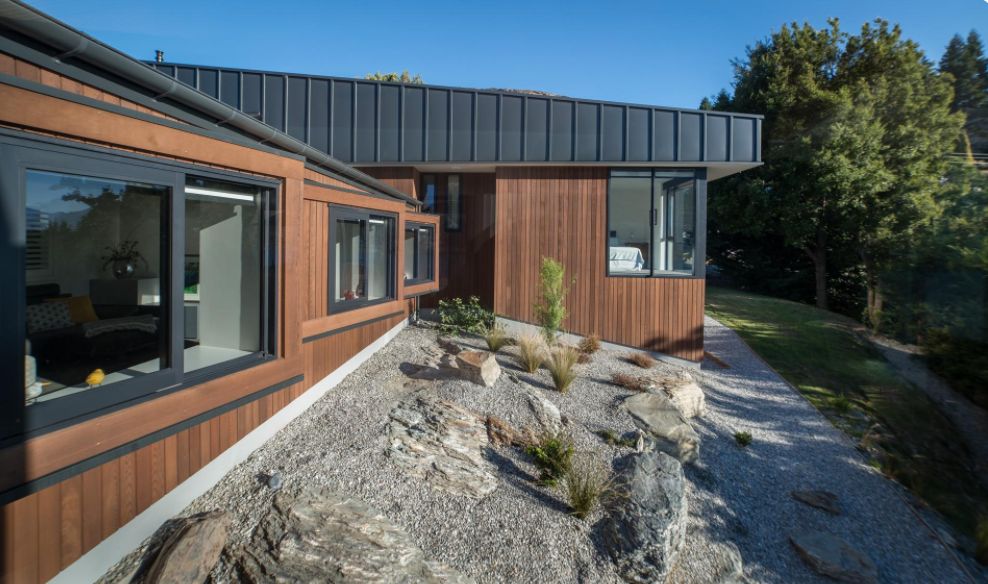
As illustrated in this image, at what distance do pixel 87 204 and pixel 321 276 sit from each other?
2.39 m

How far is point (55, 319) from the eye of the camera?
8.39ft

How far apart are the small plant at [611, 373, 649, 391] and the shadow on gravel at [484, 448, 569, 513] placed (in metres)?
2.85

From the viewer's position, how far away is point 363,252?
6148 mm

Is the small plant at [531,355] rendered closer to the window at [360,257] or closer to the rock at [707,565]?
the window at [360,257]

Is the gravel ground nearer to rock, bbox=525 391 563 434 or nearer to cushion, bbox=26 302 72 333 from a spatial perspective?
rock, bbox=525 391 563 434

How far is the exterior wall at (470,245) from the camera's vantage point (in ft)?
33.0

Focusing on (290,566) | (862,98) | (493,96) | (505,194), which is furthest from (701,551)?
(862,98)

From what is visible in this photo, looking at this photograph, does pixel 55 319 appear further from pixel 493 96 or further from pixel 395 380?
pixel 493 96

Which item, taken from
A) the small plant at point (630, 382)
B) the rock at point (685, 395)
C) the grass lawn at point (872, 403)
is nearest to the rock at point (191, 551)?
the small plant at point (630, 382)

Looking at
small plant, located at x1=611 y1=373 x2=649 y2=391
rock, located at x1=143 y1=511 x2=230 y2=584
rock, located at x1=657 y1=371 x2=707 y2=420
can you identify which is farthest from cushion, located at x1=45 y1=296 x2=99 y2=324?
rock, located at x1=657 y1=371 x2=707 y2=420

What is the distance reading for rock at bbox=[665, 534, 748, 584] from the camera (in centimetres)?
393

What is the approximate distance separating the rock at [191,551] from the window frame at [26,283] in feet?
2.92

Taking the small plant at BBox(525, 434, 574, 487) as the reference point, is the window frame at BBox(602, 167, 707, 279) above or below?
above

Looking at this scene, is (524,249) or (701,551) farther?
(524,249)
